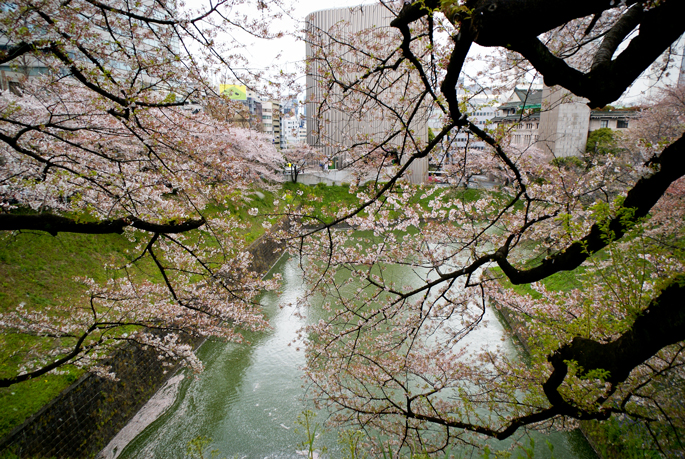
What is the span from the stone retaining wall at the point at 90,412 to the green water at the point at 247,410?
424mm

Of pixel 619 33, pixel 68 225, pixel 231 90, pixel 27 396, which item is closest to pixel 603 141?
pixel 619 33

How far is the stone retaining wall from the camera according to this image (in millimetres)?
3963

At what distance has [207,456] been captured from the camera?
4.86 metres

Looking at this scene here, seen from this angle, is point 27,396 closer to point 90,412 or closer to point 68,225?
point 90,412

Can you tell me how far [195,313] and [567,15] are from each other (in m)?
6.15

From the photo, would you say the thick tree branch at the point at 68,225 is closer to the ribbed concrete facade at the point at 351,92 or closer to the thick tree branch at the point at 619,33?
the ribbed concrete facade at the point at 351,92

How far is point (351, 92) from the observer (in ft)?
10.8

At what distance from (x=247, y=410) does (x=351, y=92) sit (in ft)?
16.8

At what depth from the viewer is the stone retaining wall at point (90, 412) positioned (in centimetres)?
396

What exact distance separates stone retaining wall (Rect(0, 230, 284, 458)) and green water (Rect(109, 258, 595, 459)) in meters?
0.42

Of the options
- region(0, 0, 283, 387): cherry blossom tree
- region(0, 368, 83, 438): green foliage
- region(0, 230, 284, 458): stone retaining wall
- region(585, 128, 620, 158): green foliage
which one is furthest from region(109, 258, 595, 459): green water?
region(585, 128, 620, 158): green foliage

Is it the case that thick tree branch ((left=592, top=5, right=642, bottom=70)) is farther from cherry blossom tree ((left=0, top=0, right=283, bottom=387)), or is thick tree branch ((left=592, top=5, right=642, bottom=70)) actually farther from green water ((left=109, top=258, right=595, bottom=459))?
green water ((left=109, top=258, right=595, bottom=459))

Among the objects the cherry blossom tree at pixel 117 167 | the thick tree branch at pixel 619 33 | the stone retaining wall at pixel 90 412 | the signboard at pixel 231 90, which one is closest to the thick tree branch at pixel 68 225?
the cherry blossom tree at pixel 117 167

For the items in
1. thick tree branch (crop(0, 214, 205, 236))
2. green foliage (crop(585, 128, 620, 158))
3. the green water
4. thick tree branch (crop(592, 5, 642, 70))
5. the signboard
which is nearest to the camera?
thick tree branch (crop(592, 5, 642, 70))
